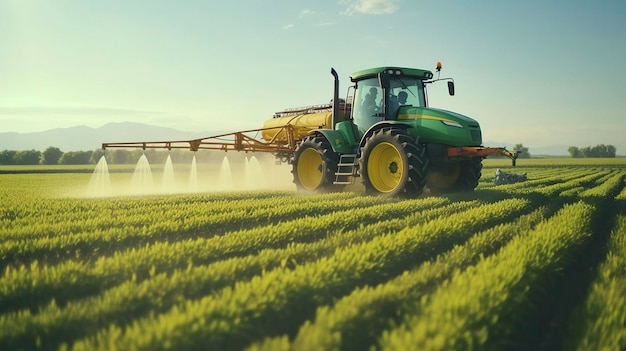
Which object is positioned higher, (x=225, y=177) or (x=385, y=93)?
(x=385, y=93)

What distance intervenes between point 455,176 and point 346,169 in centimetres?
287

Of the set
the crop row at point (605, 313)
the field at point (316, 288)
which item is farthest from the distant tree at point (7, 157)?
the crop row at point (605, 313)

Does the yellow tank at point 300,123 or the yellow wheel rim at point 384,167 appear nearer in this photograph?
the yellow wheel rim at point 384,167

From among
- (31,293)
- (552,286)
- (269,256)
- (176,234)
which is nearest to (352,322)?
(269,256)

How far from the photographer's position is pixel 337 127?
38.1 feet

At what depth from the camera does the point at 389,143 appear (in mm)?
9820

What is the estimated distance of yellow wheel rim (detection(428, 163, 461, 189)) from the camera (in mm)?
11773

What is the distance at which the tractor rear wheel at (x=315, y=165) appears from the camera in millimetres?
11398

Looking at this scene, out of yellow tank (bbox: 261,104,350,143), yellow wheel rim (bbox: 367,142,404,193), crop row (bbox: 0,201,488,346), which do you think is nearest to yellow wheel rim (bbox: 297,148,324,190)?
yellow tank (bbox: 261,104,350,143)

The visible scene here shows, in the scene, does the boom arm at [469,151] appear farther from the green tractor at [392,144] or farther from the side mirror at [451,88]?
the side mirror at [451,88]

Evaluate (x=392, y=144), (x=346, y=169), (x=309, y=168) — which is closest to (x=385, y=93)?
(x=392, y=144)

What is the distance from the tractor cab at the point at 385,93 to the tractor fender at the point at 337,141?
1.53ft

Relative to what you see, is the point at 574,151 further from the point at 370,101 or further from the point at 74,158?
the point at 370,101

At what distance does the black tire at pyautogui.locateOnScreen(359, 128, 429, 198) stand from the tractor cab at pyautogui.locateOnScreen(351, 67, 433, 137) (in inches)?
23.4
